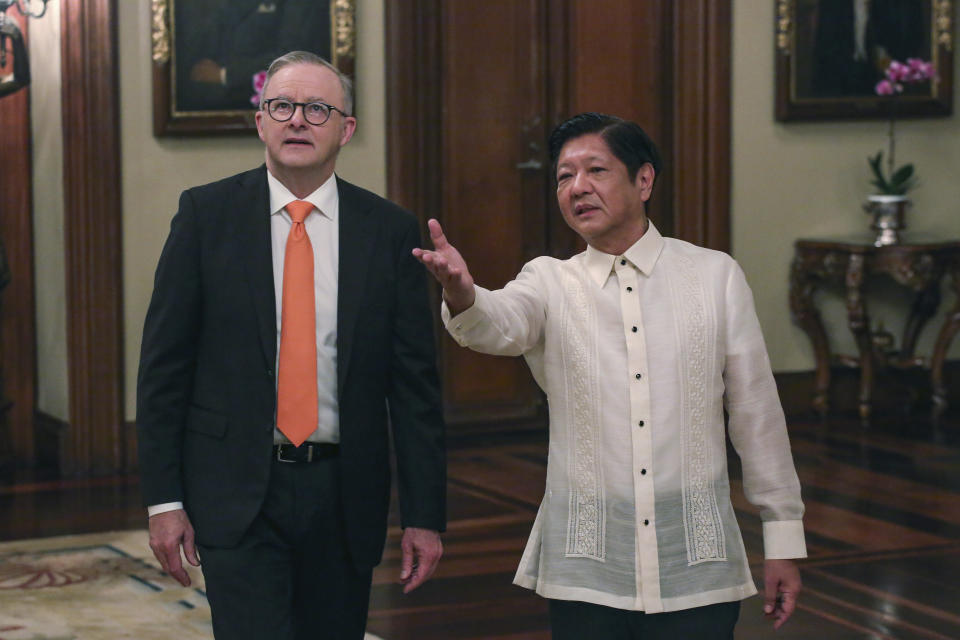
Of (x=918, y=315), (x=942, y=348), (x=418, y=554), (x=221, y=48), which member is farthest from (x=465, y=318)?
(x=918, y=315)

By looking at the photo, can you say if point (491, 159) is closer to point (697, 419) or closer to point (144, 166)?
point (144, 166)

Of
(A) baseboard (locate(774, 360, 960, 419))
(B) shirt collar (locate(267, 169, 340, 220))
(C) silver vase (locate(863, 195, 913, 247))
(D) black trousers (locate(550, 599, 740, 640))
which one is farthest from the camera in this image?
(A) baseboard (locate(774, 360, 960, 419))

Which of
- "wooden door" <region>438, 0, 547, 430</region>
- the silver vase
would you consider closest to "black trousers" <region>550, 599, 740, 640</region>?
"wooden door" <region>438, 0, 547, 430</region>

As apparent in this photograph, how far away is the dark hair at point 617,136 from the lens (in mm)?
2277

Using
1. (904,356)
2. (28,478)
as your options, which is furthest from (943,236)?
(28,478)

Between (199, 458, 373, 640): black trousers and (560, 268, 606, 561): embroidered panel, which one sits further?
(199, 458, 373, 640): black trousers

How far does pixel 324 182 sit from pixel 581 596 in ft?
2.66

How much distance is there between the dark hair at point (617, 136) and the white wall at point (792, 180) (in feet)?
16.6

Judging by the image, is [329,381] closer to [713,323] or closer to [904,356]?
[713,323]

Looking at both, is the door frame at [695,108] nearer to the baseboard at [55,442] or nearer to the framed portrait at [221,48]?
the framed portrait at [221,48]

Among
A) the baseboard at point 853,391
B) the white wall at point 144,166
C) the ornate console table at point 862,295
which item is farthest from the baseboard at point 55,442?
the ornate console table at point 862,295

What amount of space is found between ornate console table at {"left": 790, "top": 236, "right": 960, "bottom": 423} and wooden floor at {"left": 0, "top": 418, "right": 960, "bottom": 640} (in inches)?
9.9

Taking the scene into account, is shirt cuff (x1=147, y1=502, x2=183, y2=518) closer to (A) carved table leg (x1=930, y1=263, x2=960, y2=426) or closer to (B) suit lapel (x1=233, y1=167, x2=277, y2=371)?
(B) suit lapel (x1=233, y1=167, x2=277, y2=371)

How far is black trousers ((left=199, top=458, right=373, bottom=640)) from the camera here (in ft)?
7.94
